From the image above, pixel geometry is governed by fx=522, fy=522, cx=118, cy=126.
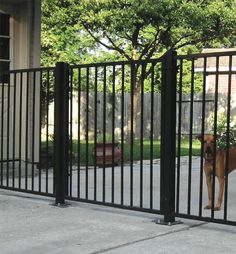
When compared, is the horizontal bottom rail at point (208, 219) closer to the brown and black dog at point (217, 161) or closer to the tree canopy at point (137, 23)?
the brown and black dog at point (217, 161)

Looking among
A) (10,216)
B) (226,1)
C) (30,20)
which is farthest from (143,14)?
(10,216)

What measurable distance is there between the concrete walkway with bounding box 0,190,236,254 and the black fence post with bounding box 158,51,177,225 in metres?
0.25

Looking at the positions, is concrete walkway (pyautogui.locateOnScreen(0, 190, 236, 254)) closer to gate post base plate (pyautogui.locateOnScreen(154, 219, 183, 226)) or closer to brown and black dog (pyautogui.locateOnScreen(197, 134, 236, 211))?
gate post base plate (pyautogui.locateOnScreen(154, 219, 183, 226))

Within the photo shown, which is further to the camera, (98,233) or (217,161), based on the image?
(217,161)

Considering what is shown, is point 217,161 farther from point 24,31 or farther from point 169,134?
point 24,31

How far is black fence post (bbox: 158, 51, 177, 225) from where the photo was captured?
600 cm

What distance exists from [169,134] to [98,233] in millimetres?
1384

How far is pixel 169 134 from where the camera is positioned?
600 centimetres

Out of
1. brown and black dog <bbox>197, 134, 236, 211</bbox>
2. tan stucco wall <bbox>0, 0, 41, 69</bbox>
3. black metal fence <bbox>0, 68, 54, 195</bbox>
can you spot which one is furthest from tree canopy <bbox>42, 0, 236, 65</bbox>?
brown and black dog <bbox>197, 134, 236, 211</bbox>

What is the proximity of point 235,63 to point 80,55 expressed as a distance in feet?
23.3

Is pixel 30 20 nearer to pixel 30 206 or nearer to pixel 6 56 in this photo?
pixel 6 56

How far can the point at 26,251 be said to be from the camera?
4.92 meters

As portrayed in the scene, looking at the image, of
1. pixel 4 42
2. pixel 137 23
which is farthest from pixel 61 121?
pixel 137 23

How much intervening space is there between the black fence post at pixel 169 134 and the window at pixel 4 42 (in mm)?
5042
